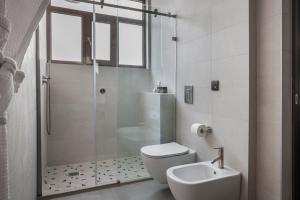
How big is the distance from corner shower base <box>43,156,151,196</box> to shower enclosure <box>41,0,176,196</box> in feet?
0.05

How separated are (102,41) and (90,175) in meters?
1.92

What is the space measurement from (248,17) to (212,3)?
1.67 feet

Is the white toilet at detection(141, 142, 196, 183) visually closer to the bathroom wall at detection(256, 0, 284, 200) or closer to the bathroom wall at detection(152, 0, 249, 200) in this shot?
the bathroom wall at detection(152, 0, 249, 200)

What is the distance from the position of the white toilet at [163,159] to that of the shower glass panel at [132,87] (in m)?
0.45

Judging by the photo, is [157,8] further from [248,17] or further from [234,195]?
[234,195]

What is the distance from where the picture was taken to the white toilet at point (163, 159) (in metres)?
2.03

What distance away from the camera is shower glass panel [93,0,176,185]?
8.67 feet

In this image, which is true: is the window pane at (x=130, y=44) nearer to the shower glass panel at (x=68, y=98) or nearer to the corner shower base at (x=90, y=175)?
the shower glass panel at (x=68, y=98)

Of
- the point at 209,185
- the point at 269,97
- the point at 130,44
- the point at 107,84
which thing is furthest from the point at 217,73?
the point at 107,84

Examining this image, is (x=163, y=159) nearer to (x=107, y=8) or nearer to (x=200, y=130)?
(x=200, y=130)

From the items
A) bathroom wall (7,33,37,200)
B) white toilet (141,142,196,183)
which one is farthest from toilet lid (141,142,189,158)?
bathroom wall (7,33,37,200)

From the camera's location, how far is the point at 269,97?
4.93 feet

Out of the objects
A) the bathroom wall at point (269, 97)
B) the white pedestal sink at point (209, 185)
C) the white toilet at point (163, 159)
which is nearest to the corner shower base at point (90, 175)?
the white toilet at point (163, 159)

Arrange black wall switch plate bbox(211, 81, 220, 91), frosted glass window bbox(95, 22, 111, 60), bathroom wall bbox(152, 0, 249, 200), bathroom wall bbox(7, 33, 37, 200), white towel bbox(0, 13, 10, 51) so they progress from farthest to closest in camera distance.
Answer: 1. frosted glass window bbox(95, 22, 111, 60)
2. black wall switch plate bbox(211, 81, 220, 91)
3. bathroom wall bbox(152, 0, 249, 200)
4. bathroom wall bbox(7, 33, 37, 200)
5. white towel bbox(0, 13, 10, 51)
